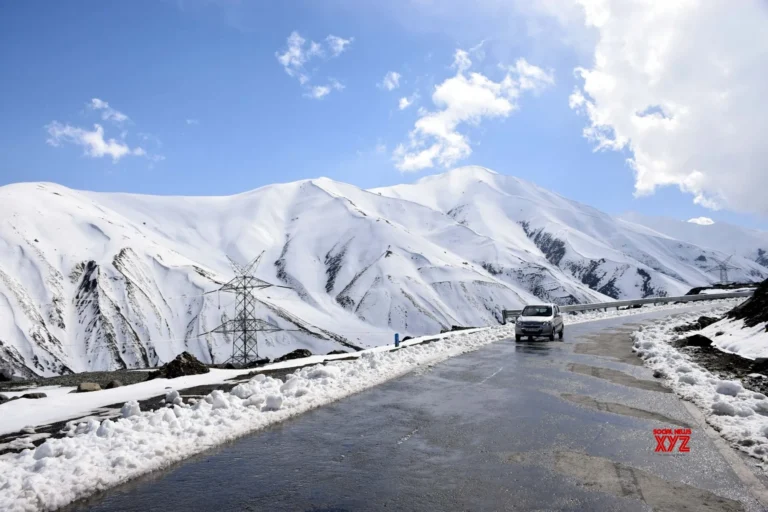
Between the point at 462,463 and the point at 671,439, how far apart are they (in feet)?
11.0

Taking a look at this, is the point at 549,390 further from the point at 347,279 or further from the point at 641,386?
the point at 347,279

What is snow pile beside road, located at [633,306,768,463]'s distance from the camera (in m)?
7.55

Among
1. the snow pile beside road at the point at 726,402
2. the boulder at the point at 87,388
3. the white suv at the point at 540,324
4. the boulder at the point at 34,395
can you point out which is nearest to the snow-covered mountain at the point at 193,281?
the white suv at the point at 540,324

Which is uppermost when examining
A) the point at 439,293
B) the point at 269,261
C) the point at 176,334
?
the point at 269,261

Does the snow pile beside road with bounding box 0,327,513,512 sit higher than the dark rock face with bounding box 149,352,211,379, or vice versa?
the dark rock face with bounding box 149,352,211,379

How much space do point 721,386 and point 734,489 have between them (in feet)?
18.1

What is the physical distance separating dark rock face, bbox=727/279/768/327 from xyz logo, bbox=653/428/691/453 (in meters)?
14.2

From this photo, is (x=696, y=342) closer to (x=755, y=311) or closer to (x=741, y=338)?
(x=741, y=338)

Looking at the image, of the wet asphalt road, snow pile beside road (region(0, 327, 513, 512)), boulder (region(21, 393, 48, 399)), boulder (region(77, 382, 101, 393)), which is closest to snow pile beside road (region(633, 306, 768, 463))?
the wet asphalt road

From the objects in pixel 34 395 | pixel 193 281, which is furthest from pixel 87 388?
pixel 193 281

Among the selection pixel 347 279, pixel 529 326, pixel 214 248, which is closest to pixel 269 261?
pixel 214 248

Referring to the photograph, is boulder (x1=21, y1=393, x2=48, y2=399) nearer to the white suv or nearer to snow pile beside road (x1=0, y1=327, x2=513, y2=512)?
snow pile beside road (x1=0, y1=327, x2=513, y2=512)

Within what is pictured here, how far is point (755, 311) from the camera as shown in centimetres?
2175

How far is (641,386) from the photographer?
12.2 metres
